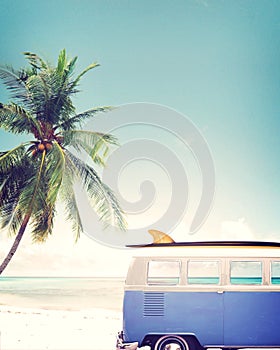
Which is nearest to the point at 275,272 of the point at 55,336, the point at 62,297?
the point at 55,336

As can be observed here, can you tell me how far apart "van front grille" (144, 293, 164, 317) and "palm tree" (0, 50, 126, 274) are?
971 centimetres

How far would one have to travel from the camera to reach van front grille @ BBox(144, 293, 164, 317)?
882cm

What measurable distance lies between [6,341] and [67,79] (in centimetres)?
1205

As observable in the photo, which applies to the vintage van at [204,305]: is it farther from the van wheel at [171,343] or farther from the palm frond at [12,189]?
the palm frond at [12,189]

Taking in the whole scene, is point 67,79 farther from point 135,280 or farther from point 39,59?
point 135,280

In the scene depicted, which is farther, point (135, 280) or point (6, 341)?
point (6, 341)

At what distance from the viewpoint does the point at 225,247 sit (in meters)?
9.29

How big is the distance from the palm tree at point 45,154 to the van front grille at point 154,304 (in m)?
9.71

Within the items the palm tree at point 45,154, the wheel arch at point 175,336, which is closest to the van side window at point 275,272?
the wheel arch at point 175,336

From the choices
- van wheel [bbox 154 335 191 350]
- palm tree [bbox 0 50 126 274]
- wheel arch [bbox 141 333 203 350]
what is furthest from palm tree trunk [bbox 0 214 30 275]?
van wheel [bbox 154 335 191 350]

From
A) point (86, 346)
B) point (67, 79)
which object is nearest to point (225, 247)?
point (86, 346)

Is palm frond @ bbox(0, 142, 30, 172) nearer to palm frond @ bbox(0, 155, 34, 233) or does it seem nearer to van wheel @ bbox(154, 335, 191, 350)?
palm frond @ bbox(0, 155, 34, 233)

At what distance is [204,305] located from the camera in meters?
8.80

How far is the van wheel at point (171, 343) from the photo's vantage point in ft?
28.9
